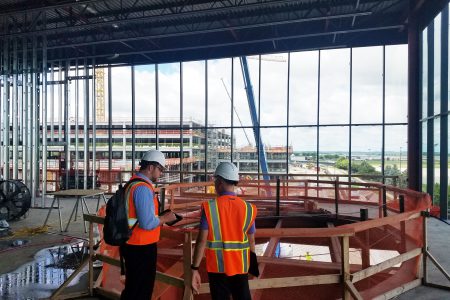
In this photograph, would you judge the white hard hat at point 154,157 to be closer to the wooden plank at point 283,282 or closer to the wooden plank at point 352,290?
the wooden plank at point 283,282

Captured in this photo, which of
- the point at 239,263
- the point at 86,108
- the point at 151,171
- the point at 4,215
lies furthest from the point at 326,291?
the point at 86,108

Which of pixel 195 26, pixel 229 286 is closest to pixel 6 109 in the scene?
pixel 195 26

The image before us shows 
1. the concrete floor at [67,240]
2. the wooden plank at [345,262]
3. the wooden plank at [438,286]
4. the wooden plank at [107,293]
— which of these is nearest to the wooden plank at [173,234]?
the wooden plank at [107,293]

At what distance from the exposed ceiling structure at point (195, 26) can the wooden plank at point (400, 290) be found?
27.6 feet

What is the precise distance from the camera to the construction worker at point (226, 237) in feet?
9.91

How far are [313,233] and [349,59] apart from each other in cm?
1375

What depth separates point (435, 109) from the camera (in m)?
11.9

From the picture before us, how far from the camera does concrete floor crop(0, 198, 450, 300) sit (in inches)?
204

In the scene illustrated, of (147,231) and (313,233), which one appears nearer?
(147,231)

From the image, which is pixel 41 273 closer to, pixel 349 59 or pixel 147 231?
pixel 147 231

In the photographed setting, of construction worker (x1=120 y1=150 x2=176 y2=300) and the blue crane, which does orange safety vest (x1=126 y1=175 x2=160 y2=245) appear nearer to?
construction worker (x1=120 y1=150 x2=176 y2=300)

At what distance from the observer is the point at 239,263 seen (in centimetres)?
308

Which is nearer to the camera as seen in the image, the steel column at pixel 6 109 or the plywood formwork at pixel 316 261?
the plywood formwork at pixel 316 261

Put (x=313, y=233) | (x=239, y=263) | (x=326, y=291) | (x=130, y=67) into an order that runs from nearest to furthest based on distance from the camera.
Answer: (x=239, y=263) → (x=313, y=233) → (x=326, y=291) → (x=130, y=67)
